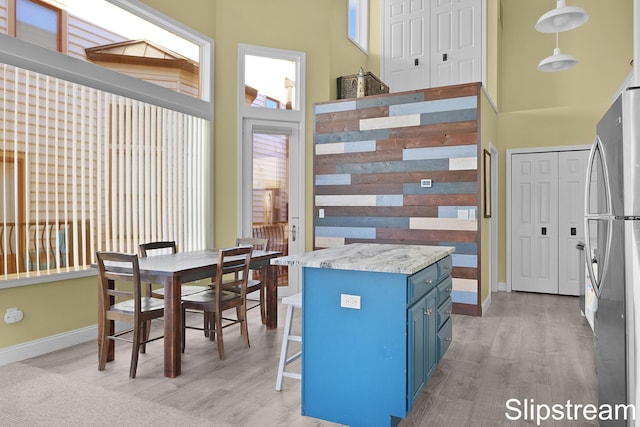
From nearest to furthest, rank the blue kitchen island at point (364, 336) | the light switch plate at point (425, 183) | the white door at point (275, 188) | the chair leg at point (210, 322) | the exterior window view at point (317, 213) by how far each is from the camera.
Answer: the blue kitchen island at point (364, 336)
the exterior window view at point (317, 213)
the chair leg at point (210, 322)
the light switch plate at point (425, 183)
the white door at point (275, 188)

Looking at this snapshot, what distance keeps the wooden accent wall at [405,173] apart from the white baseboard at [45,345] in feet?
9.07

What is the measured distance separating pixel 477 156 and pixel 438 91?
33.8 inches

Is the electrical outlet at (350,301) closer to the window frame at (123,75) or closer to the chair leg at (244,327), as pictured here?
the chair leg at (244,327)

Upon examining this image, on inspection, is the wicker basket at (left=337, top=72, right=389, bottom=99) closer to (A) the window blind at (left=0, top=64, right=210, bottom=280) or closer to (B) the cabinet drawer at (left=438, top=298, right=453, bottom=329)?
(A) the window blind at (left=0, top=64, right=210, bottom=280)

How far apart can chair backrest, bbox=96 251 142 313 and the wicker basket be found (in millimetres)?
3722

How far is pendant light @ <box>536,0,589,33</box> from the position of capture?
381 centimetres

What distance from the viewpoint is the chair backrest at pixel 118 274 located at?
286 cm

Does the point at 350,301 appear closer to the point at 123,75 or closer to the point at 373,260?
the point at 373,260

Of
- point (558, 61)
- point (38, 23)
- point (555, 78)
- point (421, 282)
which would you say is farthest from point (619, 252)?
point (555, 78)

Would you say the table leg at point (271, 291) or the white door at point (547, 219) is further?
the white door at point (547, 219)

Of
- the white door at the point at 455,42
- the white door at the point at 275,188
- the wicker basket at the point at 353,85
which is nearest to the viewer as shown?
the white door at the point at 275,188

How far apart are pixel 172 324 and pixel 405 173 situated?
3.13 meters

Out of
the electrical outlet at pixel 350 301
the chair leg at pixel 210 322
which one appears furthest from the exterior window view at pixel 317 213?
the chair leg at pixel 210 322
